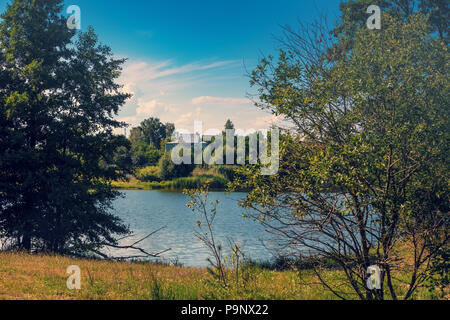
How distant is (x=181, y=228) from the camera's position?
2894cm

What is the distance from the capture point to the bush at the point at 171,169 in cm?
6050

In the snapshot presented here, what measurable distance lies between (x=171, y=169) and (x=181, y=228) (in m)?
32.5

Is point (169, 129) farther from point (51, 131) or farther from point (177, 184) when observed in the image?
point (51, 131)

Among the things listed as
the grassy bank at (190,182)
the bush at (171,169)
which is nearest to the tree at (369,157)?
the grassy bank at (190,182)

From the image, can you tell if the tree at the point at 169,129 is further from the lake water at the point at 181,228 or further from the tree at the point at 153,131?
the lake water at the point at 181,228

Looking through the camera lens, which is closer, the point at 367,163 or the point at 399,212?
the point at 367,163

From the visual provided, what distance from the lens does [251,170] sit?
817cm

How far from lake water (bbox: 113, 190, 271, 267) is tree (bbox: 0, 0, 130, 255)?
112 inches

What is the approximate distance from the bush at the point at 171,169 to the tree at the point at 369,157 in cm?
5221
